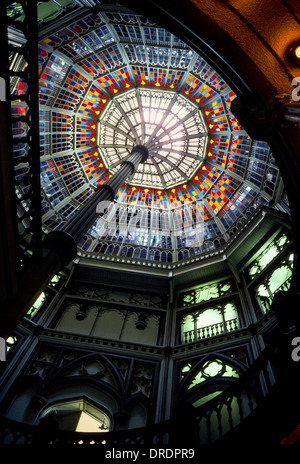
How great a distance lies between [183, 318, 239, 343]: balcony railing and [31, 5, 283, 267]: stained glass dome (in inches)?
147

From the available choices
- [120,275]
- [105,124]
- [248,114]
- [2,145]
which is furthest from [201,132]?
[2,145]

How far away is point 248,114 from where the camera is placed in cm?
680

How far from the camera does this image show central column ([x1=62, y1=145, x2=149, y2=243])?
362 inches

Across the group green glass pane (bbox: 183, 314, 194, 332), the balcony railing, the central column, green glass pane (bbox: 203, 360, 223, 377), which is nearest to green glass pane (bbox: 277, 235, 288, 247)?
the balcony railing

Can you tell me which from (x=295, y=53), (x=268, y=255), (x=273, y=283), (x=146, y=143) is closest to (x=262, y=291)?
(x=273, y=283)

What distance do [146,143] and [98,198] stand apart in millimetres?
10329

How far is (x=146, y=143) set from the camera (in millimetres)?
20594

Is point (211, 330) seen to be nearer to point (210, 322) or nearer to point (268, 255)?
point (210, 322)

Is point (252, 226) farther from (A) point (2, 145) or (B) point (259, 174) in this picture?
(A) point (2, 145)

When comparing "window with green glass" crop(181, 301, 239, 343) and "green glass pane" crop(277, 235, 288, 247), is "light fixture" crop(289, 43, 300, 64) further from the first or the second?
"window with green glass" crop(181, 301, 239, 343)

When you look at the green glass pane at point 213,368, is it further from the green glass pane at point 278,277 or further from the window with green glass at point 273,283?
the green glass pane at point 278,277

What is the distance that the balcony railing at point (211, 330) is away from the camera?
37.2 ft

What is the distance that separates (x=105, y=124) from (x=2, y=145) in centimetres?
1640

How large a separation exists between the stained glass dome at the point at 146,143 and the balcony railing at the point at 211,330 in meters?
3.73
